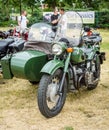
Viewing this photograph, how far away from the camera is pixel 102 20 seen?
25500mm

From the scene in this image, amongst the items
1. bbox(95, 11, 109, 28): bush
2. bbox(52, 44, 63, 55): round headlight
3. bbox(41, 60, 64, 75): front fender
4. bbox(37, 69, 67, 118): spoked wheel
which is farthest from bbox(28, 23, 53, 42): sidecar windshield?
bbox(95, 11, 109, 28): bush

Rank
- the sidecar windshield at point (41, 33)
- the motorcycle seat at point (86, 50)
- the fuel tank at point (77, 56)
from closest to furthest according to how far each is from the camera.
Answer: the fuel tank at point (77, 56) → the sidecar windshield at point (41, 33) → the motorcycle seat at point (86, 50)

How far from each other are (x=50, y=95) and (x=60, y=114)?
14.0 inches

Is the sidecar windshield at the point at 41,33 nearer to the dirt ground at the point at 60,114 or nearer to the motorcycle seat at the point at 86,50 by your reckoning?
the motorcycle seat at the point at 86,50

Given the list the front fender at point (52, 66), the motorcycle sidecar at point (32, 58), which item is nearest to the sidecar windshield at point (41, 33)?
the motorcycle sidecar at point (32, 58)

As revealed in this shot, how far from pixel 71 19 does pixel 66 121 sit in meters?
1.81

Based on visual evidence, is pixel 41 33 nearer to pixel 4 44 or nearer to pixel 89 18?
pixel 4 44

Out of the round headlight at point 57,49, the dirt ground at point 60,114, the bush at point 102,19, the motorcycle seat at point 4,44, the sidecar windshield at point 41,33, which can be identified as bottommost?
the bush at point 102,19

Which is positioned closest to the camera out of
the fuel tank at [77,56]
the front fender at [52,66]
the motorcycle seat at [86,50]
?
the front fender at [52,66]

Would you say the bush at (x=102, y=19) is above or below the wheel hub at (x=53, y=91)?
below

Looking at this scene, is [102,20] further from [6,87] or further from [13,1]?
[6,87]

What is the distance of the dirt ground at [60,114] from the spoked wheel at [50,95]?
0.39 ft

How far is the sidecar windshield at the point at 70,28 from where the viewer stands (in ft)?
18.8

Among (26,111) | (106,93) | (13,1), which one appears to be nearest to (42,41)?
(26,111)
